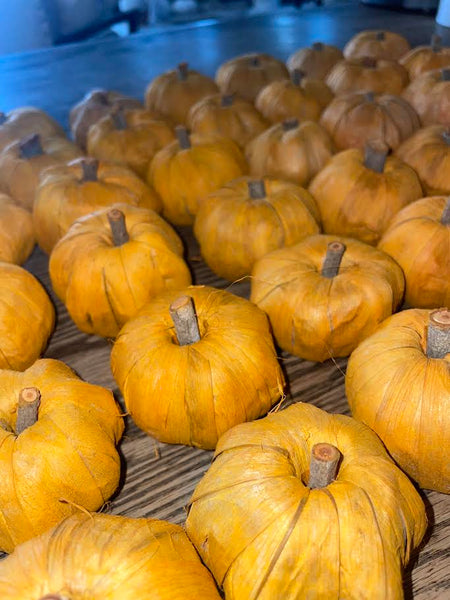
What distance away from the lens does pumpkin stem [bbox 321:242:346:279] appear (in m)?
1.42

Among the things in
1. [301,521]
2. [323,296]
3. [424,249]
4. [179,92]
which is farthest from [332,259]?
[179,92]

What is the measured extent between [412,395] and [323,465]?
1.13 ft

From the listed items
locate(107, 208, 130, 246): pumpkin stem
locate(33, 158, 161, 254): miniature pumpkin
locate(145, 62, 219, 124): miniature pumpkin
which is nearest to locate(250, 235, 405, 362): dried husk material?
locate(107, 208, 130, 246): pumpkin stem

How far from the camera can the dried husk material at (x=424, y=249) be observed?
1.58m

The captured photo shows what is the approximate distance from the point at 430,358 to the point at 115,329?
917 millimetres

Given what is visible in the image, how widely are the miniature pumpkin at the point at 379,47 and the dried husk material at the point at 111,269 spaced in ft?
6.94

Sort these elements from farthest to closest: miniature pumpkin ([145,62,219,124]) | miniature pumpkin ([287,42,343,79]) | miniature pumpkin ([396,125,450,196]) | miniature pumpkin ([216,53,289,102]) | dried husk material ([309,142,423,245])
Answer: miniature pumpkin ([287,42,343,79])
miniature pumpkin ([216,53,289,102])
miniature pumpkin ([145,62,219,124])
miniature pumpkin ([396,125,450,196])
dried husk material ([309,142,423,245])

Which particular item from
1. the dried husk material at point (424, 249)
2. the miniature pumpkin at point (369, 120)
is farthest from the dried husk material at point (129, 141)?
the dried husk material at point (424, 249)

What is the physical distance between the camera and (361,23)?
4.26m

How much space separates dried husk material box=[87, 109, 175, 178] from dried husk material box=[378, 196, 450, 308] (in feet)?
3.80

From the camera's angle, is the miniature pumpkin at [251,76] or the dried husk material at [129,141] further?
the miniature pumpkin at [251,76]

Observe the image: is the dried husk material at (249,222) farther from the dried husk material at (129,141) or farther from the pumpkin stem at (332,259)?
the dried husk material at (129,141)

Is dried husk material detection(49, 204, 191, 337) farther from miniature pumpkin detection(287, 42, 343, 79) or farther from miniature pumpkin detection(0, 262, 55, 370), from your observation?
miniature pumpkin detection(287, 42, 343, 79)

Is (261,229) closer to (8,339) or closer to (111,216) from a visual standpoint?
(111,216)
